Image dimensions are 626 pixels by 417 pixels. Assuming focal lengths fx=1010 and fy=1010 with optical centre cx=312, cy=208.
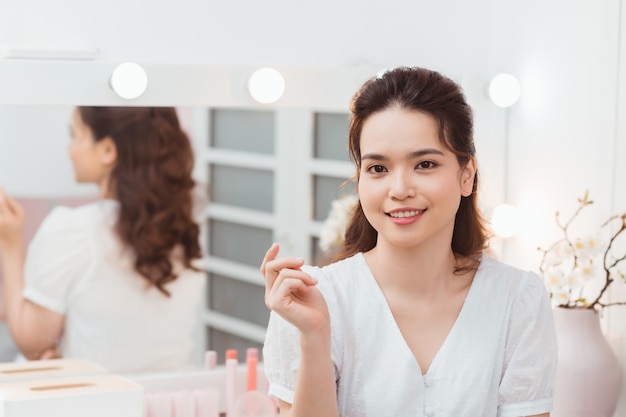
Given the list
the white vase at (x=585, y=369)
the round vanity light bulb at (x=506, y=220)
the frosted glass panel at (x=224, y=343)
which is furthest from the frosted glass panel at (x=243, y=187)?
the white vase at (x=585, y=369)

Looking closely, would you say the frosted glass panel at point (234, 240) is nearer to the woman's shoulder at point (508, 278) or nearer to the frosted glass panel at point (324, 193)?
the frosted glass panel at point (324, 193)

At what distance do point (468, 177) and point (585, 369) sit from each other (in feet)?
2.09

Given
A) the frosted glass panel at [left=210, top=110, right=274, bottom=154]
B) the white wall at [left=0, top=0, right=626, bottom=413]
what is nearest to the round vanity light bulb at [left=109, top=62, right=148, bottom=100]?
the white wall at [left=0, top=0, right=626, bottom=413]

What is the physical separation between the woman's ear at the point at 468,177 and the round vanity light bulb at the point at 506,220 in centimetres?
83

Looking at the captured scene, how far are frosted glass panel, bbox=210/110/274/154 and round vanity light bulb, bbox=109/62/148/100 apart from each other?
0.18m

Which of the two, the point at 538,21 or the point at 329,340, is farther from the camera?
the point at 538,21

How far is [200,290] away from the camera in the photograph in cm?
211

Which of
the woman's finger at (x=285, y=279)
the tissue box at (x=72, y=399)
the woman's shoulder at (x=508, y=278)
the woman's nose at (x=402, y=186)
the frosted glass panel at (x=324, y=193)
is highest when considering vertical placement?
the woman's nose at (x=402, y=186)

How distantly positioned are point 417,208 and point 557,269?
71 centimetres

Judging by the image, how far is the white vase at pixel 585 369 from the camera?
1.93m

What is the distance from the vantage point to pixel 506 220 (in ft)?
7.58

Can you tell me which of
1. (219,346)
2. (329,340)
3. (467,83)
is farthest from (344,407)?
(467,83)

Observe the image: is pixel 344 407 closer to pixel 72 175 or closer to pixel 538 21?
pixel 72 175

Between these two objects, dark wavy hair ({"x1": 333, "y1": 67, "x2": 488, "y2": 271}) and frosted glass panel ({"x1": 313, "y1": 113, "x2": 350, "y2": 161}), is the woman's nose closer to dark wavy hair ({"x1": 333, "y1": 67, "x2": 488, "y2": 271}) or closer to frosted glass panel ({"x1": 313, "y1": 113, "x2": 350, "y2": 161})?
dark wavy hair ({"x1": 333, "y1": 67, "x2": 488, "y2": 271})
